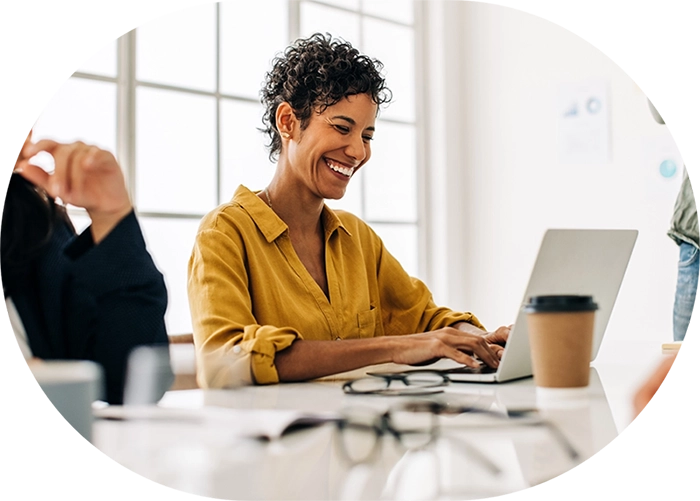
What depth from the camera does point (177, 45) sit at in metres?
1.07

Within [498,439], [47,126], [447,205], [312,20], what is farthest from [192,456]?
[312,20]

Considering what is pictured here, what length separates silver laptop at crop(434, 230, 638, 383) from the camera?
2.22 feet

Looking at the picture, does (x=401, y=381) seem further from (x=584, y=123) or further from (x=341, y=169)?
(x=584, y=123)

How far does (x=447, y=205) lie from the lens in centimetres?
106

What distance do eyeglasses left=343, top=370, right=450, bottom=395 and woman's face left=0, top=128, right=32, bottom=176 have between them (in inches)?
18.8

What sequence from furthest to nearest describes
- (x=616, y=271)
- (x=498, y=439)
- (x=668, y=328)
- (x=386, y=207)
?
(x=386, y=207), (x=668, y=328), (x=616, y=271), (x=498, y=439)

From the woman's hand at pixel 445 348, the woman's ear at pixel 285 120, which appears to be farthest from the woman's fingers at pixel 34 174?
the woman's hand at pixel 445 348

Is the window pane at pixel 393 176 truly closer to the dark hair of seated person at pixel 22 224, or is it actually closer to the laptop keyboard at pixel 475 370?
the laptop keyboard at pixel 475 370

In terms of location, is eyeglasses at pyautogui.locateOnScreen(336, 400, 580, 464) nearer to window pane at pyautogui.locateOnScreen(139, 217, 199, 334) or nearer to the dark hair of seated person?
window pane at pyautogui.locateOnScreen(139, 217, 199, 334)

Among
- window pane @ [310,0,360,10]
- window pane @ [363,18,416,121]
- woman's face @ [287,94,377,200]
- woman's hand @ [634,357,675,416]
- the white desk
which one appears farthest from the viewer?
window pane @ [310,0,360,10]

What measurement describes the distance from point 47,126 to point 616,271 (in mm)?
697

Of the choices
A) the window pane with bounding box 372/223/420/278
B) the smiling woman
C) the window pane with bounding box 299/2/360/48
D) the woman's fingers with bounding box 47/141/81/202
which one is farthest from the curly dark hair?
the woman's fingers with bounding box 47/141/81/202

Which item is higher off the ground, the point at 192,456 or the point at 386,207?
the point at 386,207

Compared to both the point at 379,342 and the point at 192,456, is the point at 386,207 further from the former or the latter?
the point at 192,456
